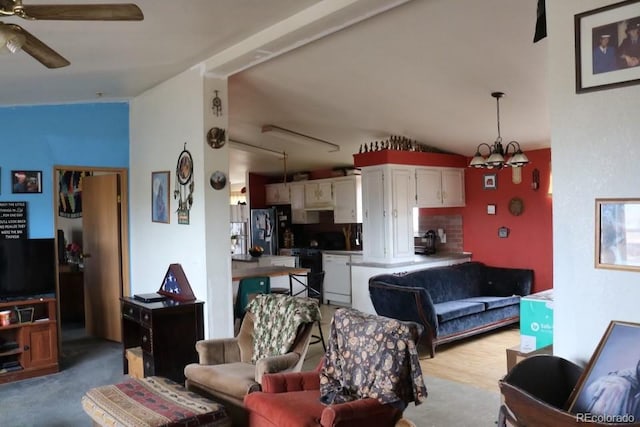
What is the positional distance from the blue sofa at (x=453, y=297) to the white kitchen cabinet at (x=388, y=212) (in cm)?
63

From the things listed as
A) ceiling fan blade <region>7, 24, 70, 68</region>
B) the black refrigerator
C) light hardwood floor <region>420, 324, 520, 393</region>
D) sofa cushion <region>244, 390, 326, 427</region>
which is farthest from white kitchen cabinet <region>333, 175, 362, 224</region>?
ceiling fan blade <region>7, 24, 70, 68</region>

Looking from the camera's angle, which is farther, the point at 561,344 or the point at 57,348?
the point at 57,348

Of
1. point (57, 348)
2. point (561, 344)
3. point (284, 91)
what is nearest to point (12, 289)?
point (57, 348)

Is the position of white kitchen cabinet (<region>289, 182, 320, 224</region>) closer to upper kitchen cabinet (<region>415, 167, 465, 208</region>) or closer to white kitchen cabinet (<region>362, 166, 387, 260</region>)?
white kitchen cabinet (<region>362, 166, 387, 260</region>)

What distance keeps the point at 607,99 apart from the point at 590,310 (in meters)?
0.78

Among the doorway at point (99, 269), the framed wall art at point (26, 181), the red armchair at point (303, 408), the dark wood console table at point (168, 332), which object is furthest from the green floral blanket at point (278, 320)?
the framed wall art at point (26, 181)

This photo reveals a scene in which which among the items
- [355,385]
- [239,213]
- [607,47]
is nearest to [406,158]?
[239,213]

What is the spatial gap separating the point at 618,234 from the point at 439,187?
17.4 feet

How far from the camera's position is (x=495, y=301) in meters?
5.96

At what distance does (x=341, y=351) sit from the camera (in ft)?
9.36

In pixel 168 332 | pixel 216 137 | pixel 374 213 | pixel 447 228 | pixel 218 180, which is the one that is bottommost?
pixel 168 332

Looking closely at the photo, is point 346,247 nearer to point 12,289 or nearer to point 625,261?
point 12,289

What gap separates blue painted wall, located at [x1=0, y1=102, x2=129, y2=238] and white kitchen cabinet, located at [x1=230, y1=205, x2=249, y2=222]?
11.4 ft

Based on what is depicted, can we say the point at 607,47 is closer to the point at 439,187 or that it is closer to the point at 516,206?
the point at 516,206
